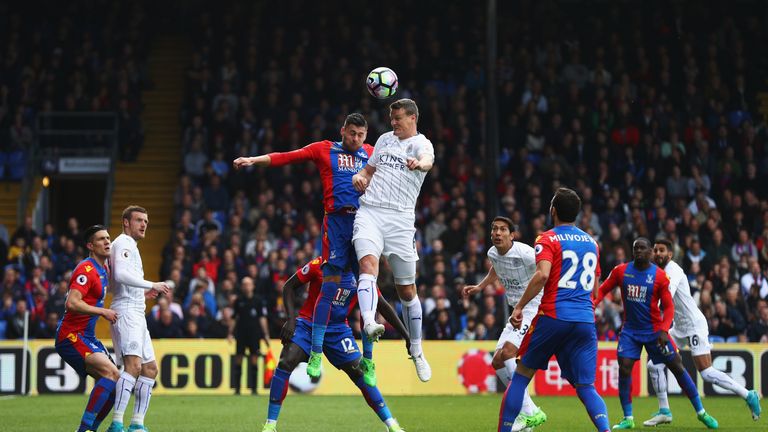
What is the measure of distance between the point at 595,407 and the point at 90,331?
16.8ft

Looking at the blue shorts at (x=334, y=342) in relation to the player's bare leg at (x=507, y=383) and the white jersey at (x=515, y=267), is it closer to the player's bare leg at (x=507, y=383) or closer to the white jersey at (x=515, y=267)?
the player's bare leg at (x=507, y=383)

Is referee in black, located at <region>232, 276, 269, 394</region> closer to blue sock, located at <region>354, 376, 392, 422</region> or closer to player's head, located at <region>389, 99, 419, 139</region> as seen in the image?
blue sock, located at <region>354, 376, 392, 422</region>

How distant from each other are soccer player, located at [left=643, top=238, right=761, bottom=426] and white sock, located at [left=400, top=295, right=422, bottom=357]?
4.20 m

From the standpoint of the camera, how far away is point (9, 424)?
15.1 metres

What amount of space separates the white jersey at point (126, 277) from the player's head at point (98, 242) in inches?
2.8

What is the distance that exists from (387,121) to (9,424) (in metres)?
13.3

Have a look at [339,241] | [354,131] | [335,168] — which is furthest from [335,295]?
[354,131]

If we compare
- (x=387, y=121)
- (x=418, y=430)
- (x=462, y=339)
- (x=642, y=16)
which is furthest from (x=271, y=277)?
(x=642, y=16)

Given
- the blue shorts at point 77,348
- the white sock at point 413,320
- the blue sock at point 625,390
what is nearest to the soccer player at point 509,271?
the white sock at point 413,320

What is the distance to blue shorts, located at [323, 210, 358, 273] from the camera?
12.1 metres

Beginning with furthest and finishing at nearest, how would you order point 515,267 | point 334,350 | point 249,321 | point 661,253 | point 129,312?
point 249,321, point 661,253, point 515,267, point 129,312, point 334,350

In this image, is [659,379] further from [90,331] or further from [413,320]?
[90,331]

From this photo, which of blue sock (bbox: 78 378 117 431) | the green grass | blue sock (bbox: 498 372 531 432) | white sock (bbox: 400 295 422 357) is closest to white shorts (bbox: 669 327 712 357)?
the green grass

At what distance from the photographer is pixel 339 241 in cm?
1212
